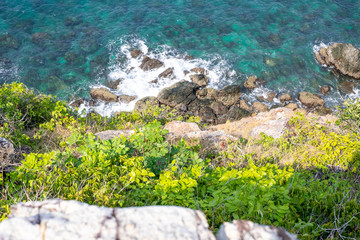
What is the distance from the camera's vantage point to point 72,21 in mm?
24938

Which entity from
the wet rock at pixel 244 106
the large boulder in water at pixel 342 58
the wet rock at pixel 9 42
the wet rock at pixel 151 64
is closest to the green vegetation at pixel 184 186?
the wet rock at pixel 244 106

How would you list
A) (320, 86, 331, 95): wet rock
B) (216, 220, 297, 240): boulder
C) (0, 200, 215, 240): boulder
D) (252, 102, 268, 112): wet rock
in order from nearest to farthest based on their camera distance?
1. (0, 200, 215, 240): boulder
2. (216, 220, 297, 240): boulder
3. (252, 102, 268, 112): wet rock
4. (320, 86, 331, 95): wet rock

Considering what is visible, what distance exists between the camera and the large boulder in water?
21250mm

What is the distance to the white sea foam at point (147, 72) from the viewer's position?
2050 centimetres

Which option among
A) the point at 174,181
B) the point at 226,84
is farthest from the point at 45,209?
the point at 226,84

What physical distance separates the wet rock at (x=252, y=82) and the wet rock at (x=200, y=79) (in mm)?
2849

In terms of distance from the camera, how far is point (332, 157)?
7543 mm

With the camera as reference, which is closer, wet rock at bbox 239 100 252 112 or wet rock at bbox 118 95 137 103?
wet rock at bbox 239 100 252 112

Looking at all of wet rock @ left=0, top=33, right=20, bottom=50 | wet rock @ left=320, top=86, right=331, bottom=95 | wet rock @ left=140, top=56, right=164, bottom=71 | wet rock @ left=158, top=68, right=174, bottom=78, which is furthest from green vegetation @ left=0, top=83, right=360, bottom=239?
wet rock @ left=0, top=33, right=20, bottom=50

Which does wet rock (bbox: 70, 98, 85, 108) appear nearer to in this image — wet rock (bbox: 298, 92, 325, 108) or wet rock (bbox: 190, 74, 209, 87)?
wet rock (bbox: 190, 74, 209, 87)

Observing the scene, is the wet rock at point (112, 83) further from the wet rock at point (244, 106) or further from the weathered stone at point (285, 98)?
the weathered stone at point (285, 98)

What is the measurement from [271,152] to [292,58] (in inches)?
644

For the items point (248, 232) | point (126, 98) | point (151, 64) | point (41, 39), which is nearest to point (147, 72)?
point (151, 64)

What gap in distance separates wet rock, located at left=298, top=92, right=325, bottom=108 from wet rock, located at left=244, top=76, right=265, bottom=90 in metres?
2.94
